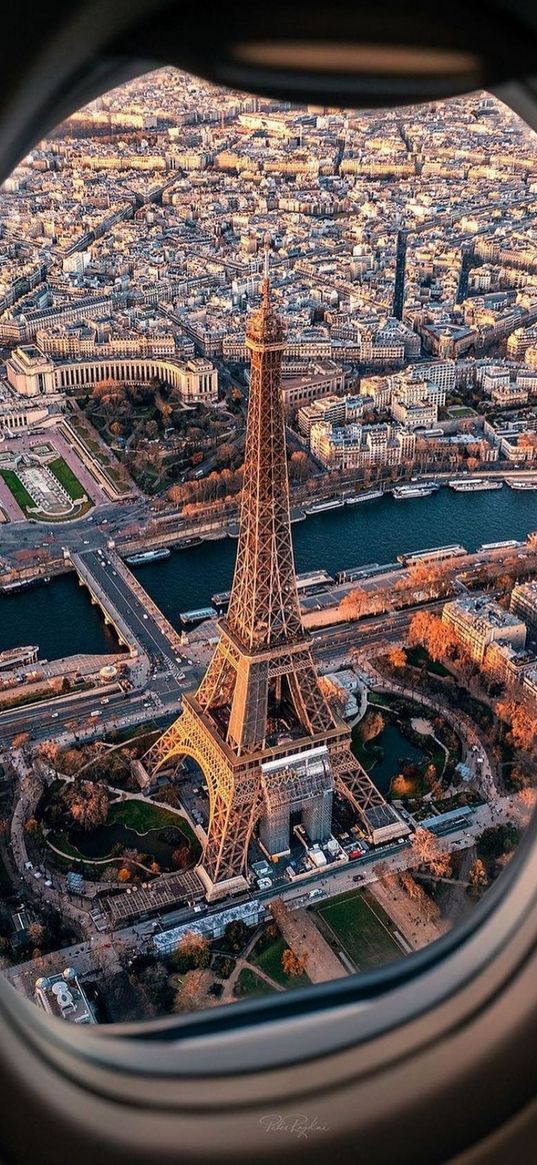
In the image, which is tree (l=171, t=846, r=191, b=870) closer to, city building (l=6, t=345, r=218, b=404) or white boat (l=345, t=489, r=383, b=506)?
white boat (l=345, t=489, r=383, b=506)

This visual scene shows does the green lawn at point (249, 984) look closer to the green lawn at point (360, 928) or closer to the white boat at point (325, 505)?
the green lawn at point (360, 928)

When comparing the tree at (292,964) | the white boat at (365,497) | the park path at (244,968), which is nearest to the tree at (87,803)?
the park path at (244,968)

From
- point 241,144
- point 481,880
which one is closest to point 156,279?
point 241,144

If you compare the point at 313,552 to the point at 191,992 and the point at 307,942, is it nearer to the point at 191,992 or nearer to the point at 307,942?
the point at 307,942

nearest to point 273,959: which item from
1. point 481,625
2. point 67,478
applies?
point 481,625

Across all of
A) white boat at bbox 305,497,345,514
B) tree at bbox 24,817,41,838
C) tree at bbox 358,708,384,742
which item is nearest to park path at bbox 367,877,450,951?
tree at bbox 358,708,384,742
